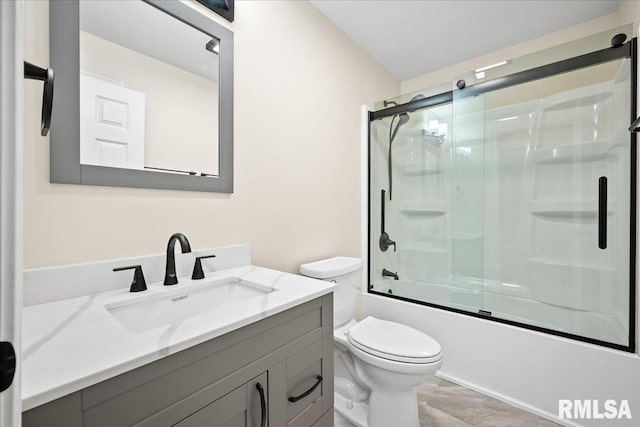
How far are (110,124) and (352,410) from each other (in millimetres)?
1779

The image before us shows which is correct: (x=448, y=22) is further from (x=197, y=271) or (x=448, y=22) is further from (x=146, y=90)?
(x=197, y=271)

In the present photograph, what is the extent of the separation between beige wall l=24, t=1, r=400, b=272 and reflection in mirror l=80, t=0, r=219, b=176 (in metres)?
0.11

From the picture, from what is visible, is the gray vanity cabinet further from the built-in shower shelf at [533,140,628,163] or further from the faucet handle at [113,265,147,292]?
the built-in shower shelf at [533,140,628,163]

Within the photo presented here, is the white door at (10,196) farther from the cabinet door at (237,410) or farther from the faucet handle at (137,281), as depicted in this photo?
the faucet handle at (137,281)

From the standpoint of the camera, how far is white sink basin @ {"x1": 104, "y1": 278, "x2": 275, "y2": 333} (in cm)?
88

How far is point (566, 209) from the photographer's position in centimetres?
180

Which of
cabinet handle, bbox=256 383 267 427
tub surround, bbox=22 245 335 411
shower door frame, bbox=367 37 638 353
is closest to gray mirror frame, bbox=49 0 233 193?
tub surround, bbox=22 245 335 411

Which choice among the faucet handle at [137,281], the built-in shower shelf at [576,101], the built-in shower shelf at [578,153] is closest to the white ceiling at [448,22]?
the built-in shower shelf at [576,101]

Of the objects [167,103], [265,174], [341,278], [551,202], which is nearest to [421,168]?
[551,202]

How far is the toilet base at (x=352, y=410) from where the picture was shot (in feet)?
4.87

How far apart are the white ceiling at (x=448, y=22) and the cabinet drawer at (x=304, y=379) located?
6.66ft

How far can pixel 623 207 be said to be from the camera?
1479mm

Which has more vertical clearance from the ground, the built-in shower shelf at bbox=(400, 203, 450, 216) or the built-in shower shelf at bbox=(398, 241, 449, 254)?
the built-in shower shelf at bbox=(400, 203, 450, 216)

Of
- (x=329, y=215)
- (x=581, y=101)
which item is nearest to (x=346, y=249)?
(x=329, y=215)
